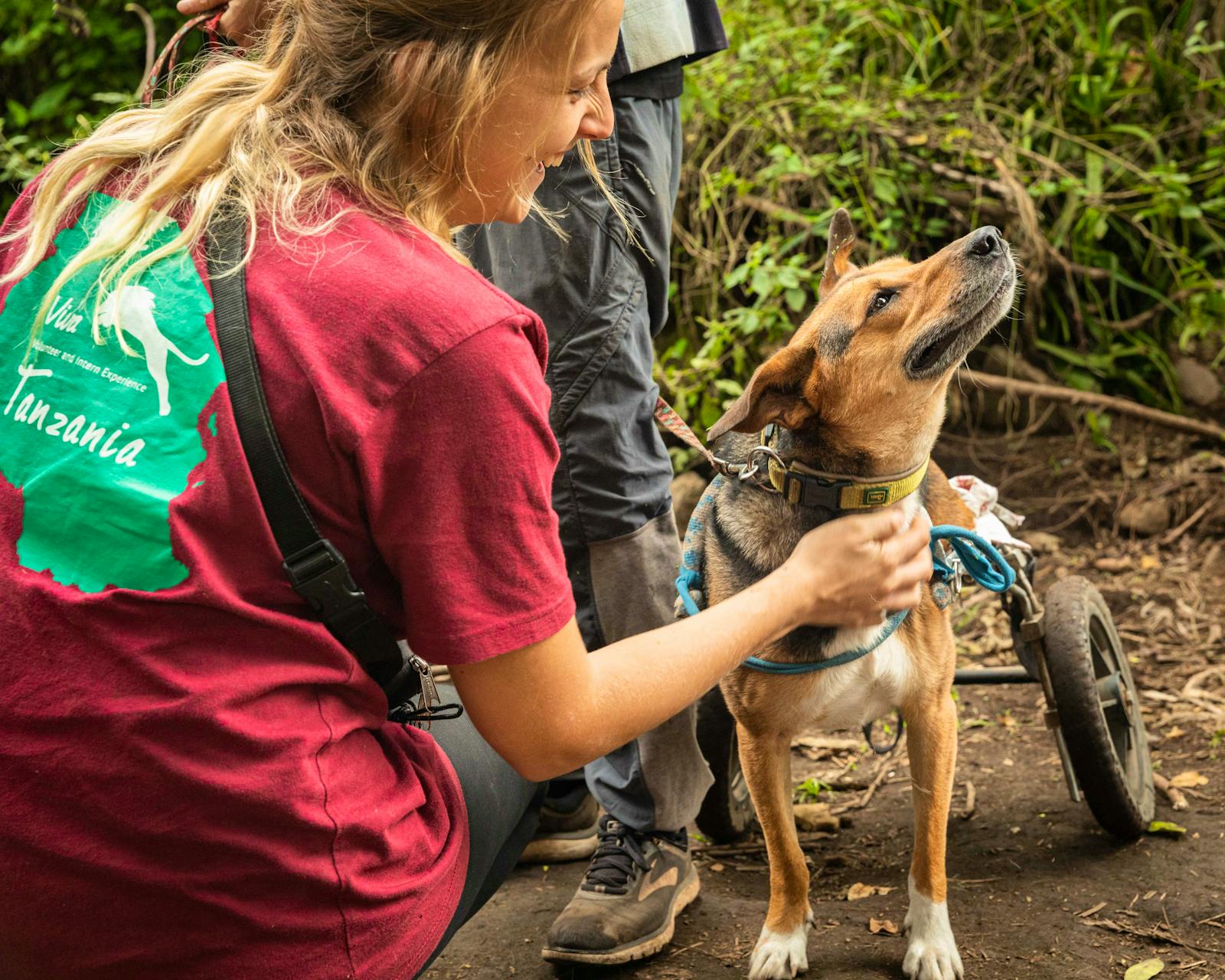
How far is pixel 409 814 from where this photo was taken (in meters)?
1.58

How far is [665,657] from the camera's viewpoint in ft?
5.26

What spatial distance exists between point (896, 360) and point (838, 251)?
525 millimetres

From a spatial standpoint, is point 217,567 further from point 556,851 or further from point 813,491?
point 556,851

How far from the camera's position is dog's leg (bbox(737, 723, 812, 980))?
97.3 inches

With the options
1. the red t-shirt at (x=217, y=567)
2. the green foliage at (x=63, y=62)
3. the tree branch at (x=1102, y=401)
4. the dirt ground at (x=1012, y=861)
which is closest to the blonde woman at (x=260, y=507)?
the red t-shirt at (x=217, y=567)

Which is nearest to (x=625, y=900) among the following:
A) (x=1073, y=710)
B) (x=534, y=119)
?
(x=1073, y=710)

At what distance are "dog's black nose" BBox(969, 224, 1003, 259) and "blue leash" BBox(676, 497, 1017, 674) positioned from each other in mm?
574

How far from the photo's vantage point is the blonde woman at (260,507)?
1.29 metres

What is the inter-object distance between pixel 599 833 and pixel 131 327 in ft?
6.32

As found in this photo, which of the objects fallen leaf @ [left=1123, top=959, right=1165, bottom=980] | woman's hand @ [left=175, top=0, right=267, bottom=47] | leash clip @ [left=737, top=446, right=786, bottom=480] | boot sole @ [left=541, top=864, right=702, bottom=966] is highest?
woman's hand @ [left=175, top=0, right=267, bottom=47]

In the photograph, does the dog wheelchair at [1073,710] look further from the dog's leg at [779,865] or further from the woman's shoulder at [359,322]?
the woman's shoulder at [359,322]

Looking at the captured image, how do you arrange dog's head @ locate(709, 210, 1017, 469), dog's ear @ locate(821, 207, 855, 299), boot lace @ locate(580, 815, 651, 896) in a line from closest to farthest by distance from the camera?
1. dog's head @ locate(709, 210, 1017, 469)
2. boot lace @ locate(580, 815, 651, 896)
3. dog's ear @ locate(821, 207, 855, 299)

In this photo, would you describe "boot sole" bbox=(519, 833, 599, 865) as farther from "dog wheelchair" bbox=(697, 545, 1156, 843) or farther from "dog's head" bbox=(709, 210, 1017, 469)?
"dog's head" bbox=(709, 210, 1017, 469)

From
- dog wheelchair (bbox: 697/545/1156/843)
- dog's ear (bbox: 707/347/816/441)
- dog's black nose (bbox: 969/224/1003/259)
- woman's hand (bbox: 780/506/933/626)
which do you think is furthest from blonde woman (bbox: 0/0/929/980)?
dog wheelchair (bbox: 697/545/1156/843)
